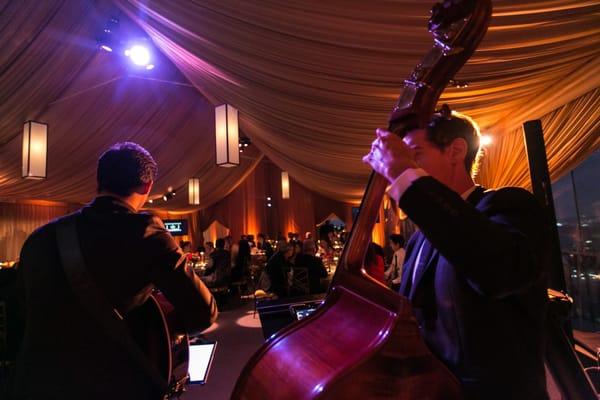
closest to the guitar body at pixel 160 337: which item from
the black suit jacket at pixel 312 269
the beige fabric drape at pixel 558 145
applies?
the beige fabric drape at pixel 558 145

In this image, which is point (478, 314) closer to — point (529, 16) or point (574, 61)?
point (529, 16)

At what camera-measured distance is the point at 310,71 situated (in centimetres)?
250

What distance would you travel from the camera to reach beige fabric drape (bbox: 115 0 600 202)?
1882 mm

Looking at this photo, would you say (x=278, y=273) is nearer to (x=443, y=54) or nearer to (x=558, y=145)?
(x=558, y=145)

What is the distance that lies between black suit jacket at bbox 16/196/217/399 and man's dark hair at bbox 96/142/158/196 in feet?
0.36

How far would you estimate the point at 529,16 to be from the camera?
180 cm

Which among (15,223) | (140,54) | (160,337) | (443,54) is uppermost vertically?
(140,54)

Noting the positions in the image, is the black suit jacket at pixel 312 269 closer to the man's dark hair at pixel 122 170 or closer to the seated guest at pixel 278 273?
the seated guest at pixel 278 273

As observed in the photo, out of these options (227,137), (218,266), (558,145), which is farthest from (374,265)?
(218,266)

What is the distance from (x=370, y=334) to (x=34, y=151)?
530 centimetres

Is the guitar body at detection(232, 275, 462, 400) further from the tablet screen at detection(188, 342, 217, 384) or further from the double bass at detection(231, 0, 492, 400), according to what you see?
the tablet screen at detection(188, 342, 217, 384)

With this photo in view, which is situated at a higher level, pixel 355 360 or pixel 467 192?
pixel 467 192

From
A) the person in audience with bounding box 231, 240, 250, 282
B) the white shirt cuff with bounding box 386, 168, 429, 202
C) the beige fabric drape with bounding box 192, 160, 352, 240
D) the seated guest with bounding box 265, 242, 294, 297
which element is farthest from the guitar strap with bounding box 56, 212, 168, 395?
the beige fabric drape with bounding box 192, 160, 352, 240

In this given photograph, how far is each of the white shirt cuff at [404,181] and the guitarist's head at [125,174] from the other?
0.92 meters
